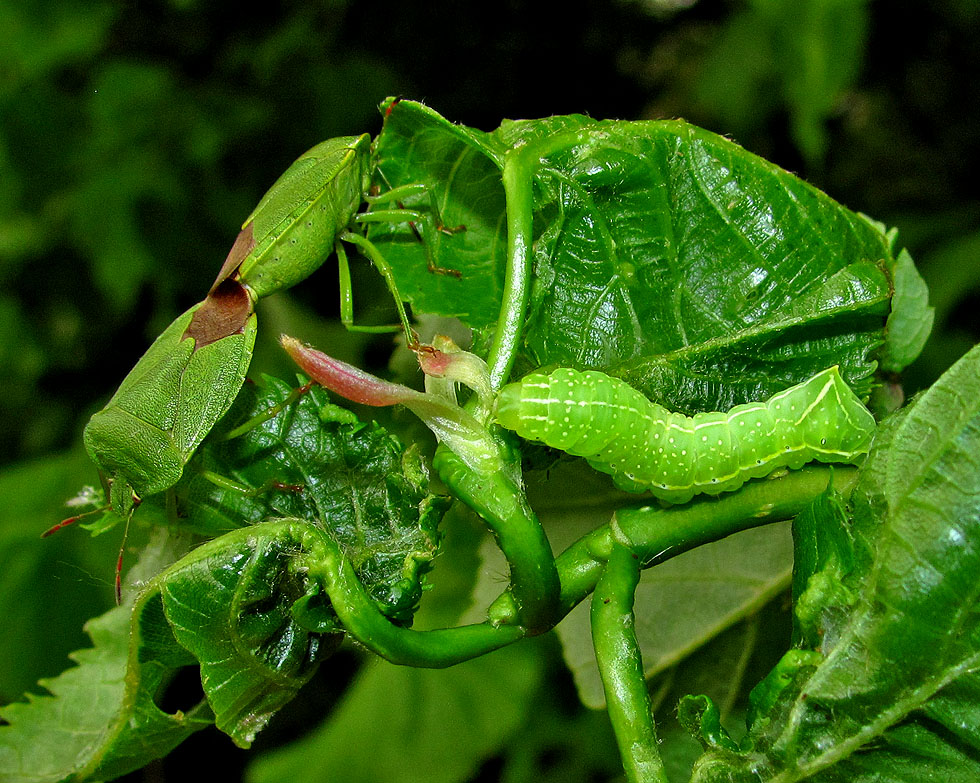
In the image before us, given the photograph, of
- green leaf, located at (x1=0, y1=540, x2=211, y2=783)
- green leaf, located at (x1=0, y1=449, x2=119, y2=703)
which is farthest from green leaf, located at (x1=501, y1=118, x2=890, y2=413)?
green leaf, located at (x1=0, y1=449, x2=119, y2=703)

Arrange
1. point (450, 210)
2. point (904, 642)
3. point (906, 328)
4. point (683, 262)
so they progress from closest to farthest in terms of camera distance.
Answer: point (904, 642) → point (683, 262) → point (906, 328) → point (450, 210)

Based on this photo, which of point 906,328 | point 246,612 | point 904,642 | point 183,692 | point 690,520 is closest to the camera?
point 904,642

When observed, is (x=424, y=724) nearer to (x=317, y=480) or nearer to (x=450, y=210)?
(x=317, y=480)

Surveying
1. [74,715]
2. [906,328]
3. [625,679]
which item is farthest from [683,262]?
[74,715]

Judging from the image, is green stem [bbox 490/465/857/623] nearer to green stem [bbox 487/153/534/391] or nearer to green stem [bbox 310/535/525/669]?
green stem [bbox 310/535/525/669]

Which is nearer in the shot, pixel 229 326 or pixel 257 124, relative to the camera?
pixel 229 326

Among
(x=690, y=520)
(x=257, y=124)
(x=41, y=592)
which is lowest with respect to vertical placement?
(x=41, y=592)

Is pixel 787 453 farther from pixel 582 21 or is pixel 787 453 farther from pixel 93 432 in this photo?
pixel 582 21

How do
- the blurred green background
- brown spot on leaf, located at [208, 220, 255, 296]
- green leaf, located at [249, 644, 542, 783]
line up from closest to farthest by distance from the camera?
1. brown spot on leaf, located at [208, 220, 255, 296]
2. green leaf, located at [249, 644, 542, 783]
3. the blurred green background
